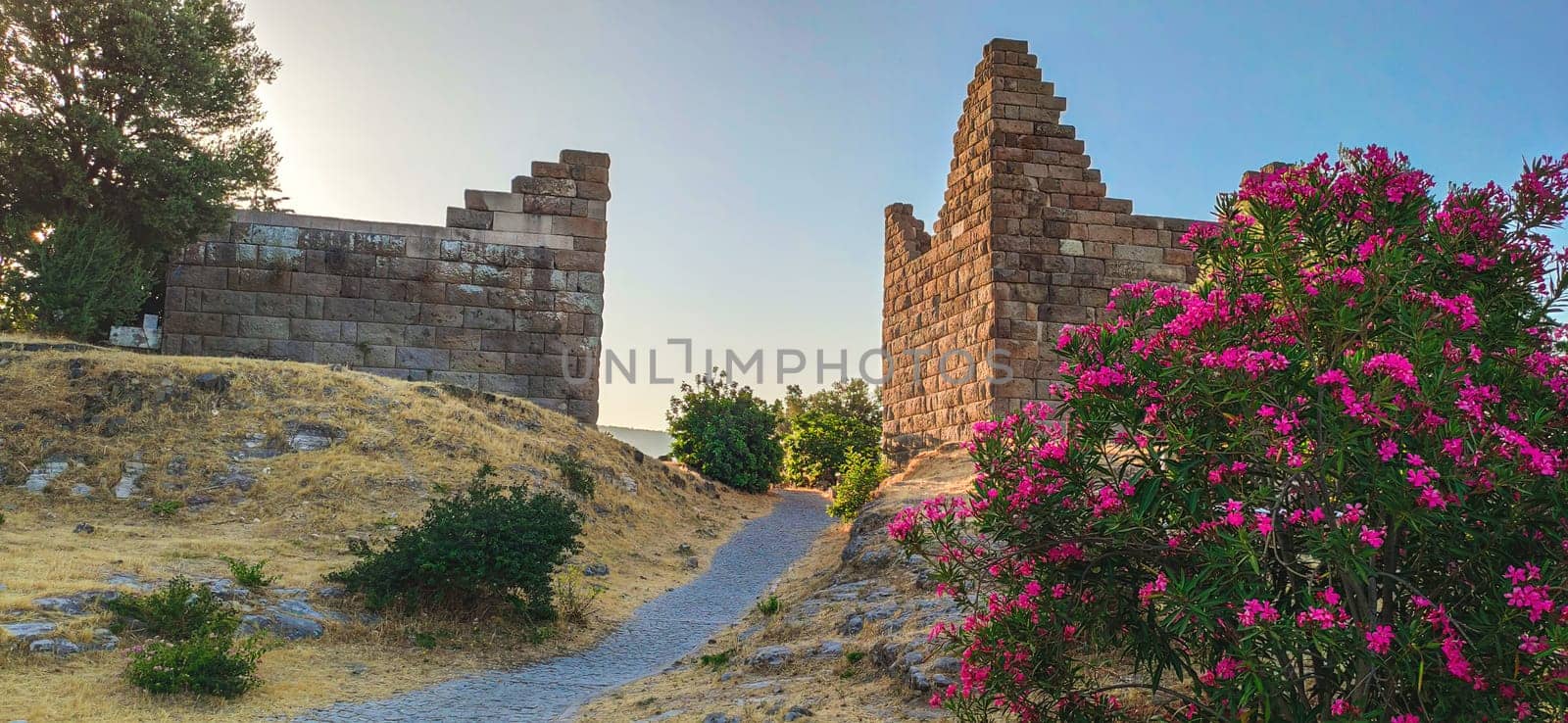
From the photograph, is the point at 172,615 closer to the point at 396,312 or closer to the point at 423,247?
the point at 396,312

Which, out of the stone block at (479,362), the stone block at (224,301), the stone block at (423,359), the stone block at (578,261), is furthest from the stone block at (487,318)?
the stone block at (224,301)

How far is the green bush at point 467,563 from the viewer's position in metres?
10.3

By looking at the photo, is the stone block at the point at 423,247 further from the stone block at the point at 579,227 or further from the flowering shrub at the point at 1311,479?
the flowering shrub at the point at 1311,479

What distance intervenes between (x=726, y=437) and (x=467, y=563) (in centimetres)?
1587

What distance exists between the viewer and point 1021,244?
16.2 m

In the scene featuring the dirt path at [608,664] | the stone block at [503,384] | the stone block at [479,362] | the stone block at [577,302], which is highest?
the stone block at [577,302]

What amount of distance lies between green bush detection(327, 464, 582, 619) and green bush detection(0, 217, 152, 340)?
10.6 meters

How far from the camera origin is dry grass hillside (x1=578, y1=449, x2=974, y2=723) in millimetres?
6820

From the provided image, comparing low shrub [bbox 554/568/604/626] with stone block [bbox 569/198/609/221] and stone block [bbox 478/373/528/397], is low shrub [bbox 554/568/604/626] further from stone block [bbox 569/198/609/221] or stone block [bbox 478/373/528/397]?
stone block [bbox 569/198/609/221]

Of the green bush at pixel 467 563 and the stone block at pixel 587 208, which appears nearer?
the green bush at pixel 467 563

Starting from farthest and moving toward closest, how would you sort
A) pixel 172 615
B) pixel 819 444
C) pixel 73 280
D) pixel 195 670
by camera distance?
1. pixel 819 444
2. pixel 73 280
3. pixel 172 615
4. pixel 195 670

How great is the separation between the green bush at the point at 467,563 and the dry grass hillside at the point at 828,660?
191 cm

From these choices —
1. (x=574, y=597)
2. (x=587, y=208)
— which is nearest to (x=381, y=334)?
(x=587, y=208)

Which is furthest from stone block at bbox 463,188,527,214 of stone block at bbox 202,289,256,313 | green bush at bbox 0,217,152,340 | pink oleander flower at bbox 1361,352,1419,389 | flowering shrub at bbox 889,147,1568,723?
pink oleander flower at bbox 1361,352,1419,389
